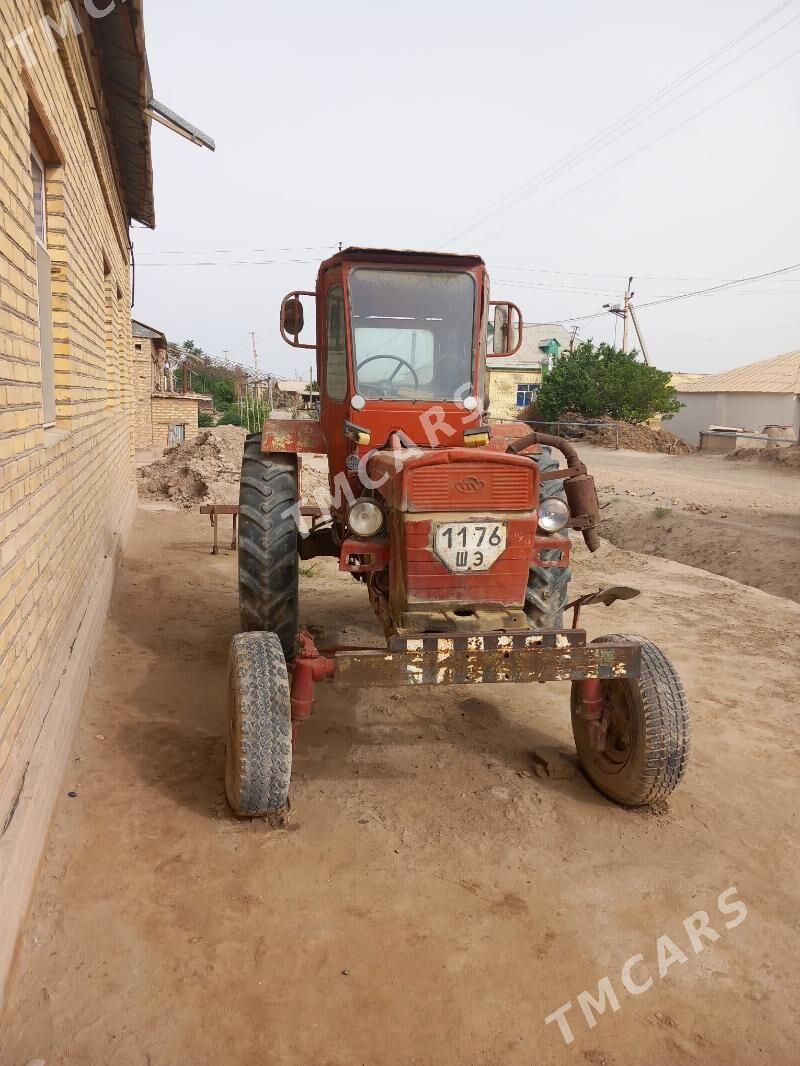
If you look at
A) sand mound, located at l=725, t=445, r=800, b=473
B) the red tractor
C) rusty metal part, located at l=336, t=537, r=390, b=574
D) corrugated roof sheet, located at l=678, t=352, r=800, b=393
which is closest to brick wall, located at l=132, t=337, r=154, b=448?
sand mound, located at l=725, t=445, r=800, b=473

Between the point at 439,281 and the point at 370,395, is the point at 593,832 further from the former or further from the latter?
the point at 439,281

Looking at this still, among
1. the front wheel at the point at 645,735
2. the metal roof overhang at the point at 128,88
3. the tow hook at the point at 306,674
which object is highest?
the metal roof overhang at the point at 128,88

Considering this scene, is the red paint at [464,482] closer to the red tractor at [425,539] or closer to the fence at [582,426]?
the red tractor at [425,539]

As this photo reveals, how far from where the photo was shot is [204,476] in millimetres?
12648

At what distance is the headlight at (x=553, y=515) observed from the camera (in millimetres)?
3688

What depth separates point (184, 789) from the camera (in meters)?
3.50

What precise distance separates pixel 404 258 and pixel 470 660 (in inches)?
96.7

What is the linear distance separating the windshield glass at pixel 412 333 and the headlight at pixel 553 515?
1.13 meters

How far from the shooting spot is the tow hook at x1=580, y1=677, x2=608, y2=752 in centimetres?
354

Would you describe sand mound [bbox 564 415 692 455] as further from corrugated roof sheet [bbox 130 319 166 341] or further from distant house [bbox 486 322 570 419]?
corrugated roof sheet [bbox 130 319 166 341]

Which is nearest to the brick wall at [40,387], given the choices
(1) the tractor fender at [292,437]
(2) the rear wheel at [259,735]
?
(2) the rear wheel at [259,735]

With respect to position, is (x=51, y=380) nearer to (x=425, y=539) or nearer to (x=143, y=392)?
(x=425, y=539)

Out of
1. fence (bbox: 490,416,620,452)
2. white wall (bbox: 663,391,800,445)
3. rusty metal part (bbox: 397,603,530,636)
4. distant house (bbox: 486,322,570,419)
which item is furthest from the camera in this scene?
distant house (bbox: 486,322,570,419)

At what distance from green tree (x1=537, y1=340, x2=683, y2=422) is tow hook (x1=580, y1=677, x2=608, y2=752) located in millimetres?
24969
